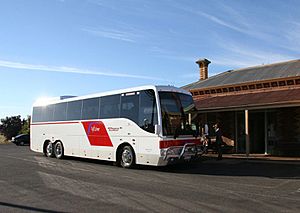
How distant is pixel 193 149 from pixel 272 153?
7672 mm

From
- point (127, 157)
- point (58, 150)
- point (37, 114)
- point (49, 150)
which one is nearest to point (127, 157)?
point (127, 157)

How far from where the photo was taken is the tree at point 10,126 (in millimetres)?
57219

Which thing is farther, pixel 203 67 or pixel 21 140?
pixel 21 140

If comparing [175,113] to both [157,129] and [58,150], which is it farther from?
[58,150]

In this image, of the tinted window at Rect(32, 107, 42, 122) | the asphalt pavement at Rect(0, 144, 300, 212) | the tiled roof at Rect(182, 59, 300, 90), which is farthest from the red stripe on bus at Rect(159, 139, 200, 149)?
the tinted window at Rect(32, 107, 42, 122)

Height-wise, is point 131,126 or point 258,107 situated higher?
point 258,107

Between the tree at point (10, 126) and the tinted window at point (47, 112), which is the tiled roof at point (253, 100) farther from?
the tree at point (10, 126)

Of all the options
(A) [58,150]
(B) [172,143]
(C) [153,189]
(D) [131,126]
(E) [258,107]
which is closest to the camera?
(C) [153,189]

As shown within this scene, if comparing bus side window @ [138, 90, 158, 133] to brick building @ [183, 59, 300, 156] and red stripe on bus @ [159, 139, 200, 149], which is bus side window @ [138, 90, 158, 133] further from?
brick building @ [183, 59, 300, 156]

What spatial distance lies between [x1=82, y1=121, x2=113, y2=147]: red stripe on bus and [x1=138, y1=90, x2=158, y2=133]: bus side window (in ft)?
7.45

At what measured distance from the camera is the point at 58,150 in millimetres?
17625

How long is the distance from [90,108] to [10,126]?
47.1 metres

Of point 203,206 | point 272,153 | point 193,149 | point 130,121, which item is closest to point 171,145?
point 193,149

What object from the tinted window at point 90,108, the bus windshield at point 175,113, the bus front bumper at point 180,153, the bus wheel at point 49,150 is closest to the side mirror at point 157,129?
the bus windshield at point 175,113
